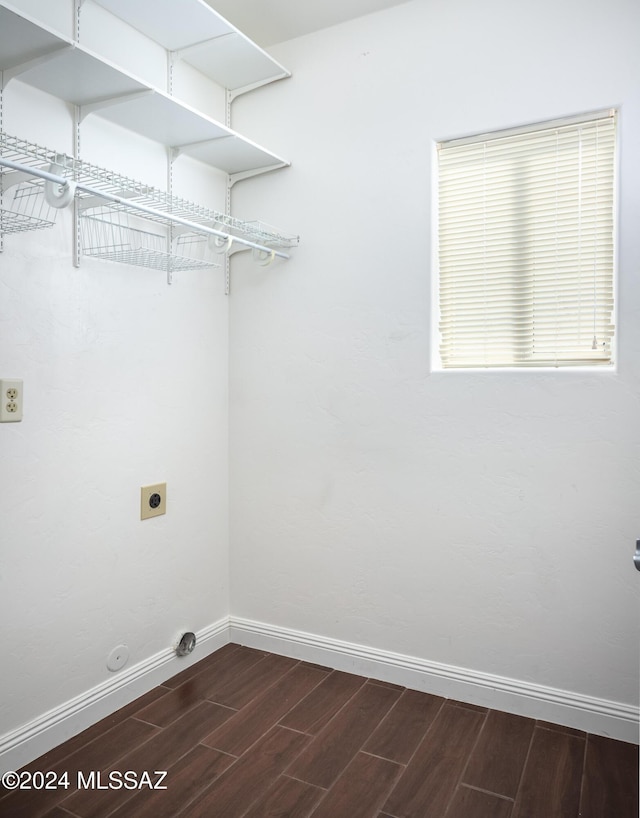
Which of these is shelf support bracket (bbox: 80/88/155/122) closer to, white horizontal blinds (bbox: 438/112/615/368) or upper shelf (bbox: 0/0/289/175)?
upper shelf (bbox: 0/0/289/175)

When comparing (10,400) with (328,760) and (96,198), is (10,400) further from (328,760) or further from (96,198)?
(328,760)

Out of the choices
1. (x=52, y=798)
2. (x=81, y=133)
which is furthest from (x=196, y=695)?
(x=81, y=133)

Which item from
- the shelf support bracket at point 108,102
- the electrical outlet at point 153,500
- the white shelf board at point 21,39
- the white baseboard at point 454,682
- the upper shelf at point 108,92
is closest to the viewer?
the white shelf board at point 21,39

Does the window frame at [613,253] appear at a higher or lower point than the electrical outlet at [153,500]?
higher

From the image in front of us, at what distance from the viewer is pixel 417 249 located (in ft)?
7.70

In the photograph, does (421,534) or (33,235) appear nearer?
(33,235)

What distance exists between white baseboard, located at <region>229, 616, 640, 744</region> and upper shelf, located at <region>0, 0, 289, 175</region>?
1.94 metres

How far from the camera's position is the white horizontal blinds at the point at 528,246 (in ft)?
6.88

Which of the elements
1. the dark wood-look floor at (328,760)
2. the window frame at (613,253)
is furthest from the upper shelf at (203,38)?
the dark wood-look floor at (328,760)

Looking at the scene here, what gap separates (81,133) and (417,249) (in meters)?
1.21

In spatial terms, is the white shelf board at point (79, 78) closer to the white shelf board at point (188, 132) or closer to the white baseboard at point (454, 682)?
the white shelf board at point (188, 132)

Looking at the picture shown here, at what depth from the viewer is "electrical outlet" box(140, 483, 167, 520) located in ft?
7.57

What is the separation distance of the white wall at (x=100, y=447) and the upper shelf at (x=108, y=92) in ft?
0.19

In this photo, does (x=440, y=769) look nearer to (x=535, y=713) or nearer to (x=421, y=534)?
(x=535, y=713)
